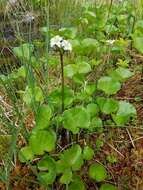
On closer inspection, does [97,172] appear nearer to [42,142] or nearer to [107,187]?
[107,187]

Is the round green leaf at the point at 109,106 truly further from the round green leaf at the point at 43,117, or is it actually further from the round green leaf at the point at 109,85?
the round green leaf at the point at 43,117

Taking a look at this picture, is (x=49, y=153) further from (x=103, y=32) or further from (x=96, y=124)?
(x=103, y=32)

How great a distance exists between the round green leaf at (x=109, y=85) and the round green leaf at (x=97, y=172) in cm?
28

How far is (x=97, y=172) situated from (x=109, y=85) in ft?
1.06

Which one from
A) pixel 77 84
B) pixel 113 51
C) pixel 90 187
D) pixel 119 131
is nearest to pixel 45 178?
pixel 90 187

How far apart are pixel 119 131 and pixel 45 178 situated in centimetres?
38

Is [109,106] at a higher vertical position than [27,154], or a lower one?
higher

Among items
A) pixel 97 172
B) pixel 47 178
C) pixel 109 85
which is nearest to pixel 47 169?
pixel 47 178

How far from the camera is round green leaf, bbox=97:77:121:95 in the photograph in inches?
63.4

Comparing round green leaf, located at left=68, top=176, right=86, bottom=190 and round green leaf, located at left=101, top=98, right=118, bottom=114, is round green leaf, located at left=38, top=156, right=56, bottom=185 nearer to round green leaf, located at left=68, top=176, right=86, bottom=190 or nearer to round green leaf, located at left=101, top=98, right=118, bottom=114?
round green leaf, located at left=68, top=176, right=86, bottom=190

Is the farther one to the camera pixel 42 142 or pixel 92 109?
pixel 92 109

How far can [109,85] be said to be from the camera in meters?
1.62

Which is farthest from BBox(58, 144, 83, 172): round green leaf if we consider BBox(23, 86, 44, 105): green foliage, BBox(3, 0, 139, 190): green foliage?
BBox(23, 86, 44, 105): green foliage

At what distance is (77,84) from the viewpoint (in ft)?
6.04
